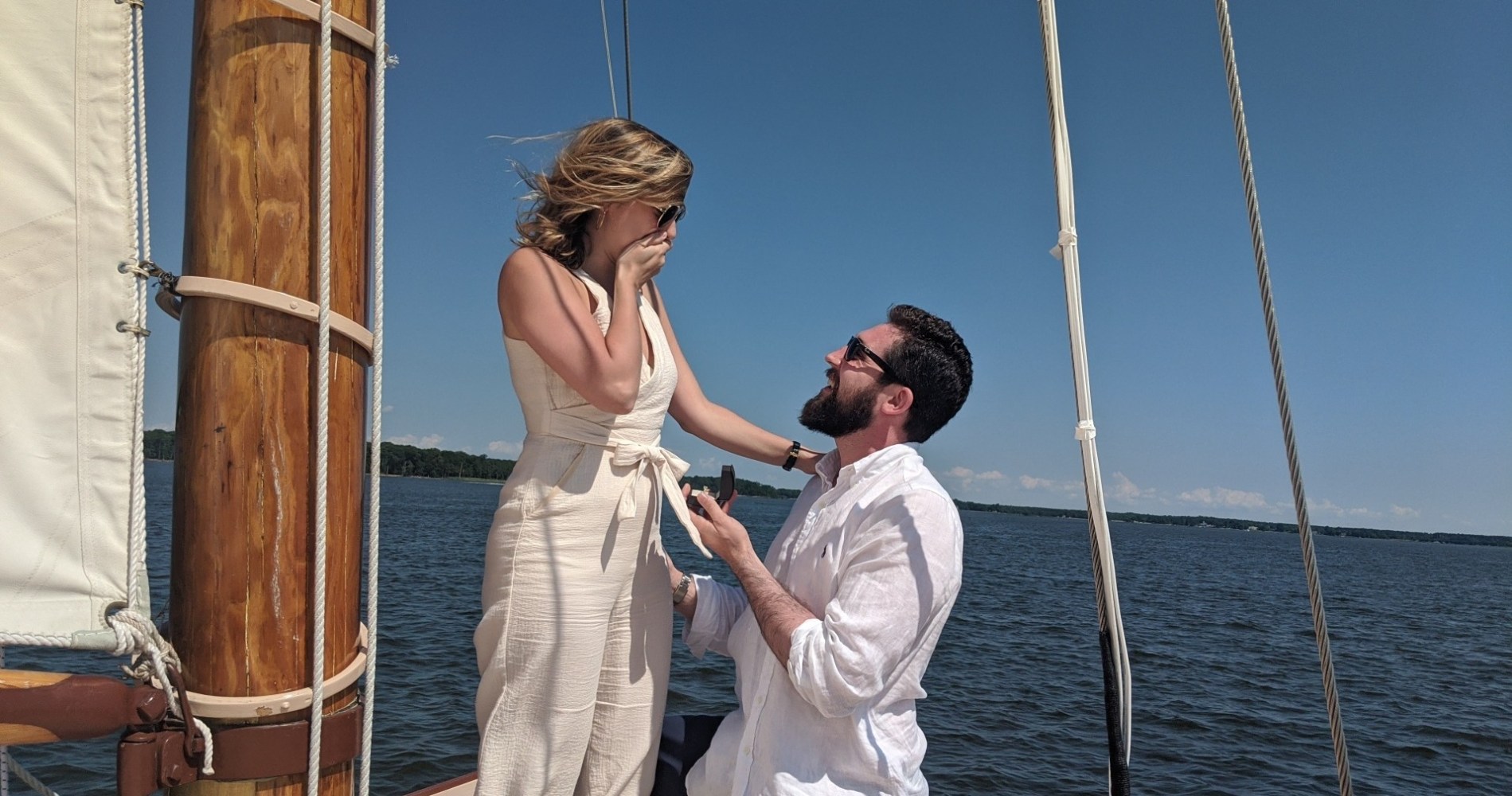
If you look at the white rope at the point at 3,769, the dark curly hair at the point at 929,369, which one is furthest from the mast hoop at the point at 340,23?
the dark curly hair at the point at 929,369

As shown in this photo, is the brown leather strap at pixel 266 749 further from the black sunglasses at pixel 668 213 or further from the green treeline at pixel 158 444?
the black sunglasses at pixel 668 213

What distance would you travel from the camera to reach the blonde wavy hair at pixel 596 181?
192cm

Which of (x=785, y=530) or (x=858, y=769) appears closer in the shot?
(x=858, y=769)

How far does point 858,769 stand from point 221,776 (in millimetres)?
1162

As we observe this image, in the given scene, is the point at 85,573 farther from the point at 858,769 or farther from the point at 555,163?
the point at 858,769

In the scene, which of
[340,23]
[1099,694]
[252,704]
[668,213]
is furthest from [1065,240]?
[1099,694]

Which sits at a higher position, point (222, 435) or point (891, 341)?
point (891, 341)

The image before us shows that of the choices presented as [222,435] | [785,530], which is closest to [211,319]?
[222,435]

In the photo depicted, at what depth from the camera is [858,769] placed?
1.99 metres

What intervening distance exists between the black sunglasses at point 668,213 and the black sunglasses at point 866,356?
0.58 metres

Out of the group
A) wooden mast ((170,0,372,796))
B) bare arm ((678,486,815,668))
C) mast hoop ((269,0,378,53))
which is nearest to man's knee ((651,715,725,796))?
bare arm ((678,486,815,668))

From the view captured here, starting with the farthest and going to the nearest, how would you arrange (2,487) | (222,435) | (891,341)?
(891,341) < (222,435) < (2,487)

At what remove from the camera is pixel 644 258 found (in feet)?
6.33

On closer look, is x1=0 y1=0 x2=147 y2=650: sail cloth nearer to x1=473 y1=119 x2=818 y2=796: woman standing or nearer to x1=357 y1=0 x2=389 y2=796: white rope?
x1=357 y1=0 x2=389 y2=796: white rope
